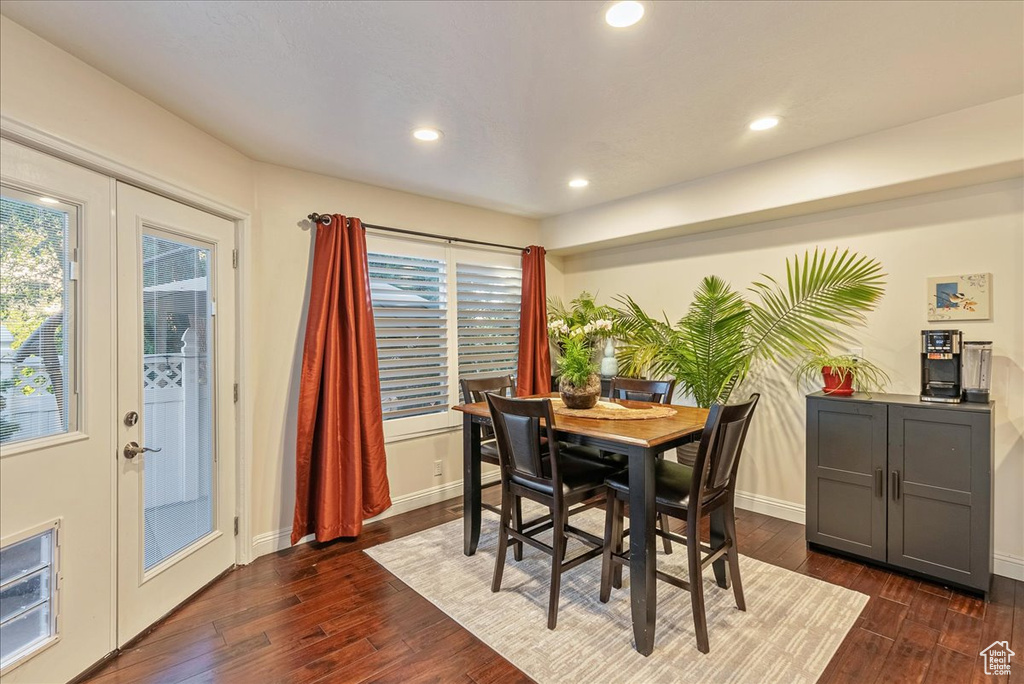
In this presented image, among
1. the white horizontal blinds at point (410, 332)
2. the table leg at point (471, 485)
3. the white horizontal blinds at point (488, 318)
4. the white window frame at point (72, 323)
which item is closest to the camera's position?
the white window frame at point (72, 323)

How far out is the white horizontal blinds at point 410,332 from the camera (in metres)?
3.63

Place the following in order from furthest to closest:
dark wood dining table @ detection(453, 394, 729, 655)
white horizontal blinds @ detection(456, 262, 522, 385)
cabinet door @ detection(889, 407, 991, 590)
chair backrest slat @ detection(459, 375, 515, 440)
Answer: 1. white horizontal blinds @ detection(456, 262, 522, 385)
2. chair backrest slat @ detection(459, 375, 515, 440)
3. cabinet door @ detection(889, 407, 991, 590)
4. dark wood dining table @ detection(453, 394, 729, 655)

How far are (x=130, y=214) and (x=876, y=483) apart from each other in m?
4.21

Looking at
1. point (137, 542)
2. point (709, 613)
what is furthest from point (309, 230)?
point (709, 613)

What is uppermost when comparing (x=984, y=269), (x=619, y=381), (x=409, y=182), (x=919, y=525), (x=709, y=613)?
(x=409, y=182)

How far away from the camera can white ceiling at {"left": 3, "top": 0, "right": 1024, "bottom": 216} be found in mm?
1678

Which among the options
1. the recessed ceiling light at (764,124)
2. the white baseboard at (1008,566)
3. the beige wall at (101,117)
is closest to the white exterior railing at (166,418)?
the beige wall at (101,117)

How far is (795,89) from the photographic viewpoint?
2.23 m

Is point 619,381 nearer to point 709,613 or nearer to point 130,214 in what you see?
point 709,613

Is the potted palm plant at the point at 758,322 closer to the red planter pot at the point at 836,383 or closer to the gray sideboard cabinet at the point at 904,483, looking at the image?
the red planter pot at the point at 836,383

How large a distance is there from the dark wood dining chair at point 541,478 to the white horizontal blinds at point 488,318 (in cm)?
178

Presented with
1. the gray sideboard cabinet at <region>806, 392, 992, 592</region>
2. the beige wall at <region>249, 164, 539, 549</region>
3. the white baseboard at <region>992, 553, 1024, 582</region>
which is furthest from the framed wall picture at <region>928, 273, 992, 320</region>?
the beige wall at <region>249, 164, 539, 549</region>

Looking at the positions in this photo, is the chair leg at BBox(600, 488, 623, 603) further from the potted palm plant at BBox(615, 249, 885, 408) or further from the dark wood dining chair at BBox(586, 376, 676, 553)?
the potted palm plant at BBox(615, 249, 885, 408)

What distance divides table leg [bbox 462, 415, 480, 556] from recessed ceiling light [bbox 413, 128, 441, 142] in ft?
5.59
